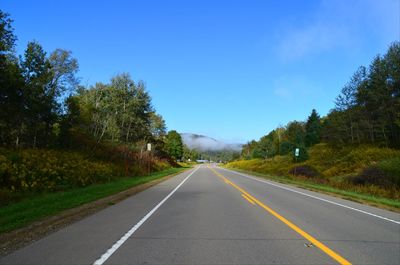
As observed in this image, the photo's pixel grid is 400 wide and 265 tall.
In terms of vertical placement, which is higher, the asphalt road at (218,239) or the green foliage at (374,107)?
the green foliage at (374,107)

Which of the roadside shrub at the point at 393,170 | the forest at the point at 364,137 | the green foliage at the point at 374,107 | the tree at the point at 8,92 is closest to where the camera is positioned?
the tree at the point at 8,92

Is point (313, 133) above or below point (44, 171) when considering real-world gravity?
above

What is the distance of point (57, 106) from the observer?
29781mm

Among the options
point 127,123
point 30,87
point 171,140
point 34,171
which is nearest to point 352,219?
point 34,171

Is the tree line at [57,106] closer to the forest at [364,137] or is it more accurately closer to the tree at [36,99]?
the tree at [36,99]

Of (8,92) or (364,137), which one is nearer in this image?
(8,92)

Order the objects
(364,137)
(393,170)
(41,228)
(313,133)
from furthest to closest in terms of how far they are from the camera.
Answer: (313,133) → (364,137) → (393,170) → (41,228)

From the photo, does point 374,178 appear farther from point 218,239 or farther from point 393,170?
point 218,239

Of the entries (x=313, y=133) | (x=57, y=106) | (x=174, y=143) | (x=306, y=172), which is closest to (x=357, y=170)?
(x=306, y=172)

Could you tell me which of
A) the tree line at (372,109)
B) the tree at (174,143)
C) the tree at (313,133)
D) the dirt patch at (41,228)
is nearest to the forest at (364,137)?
the tree line at (372,109)

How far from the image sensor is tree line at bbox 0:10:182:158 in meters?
23.8

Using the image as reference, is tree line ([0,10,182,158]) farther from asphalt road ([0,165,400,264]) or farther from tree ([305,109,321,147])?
tree ([305,109,321,147])

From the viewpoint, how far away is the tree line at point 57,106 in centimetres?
2381

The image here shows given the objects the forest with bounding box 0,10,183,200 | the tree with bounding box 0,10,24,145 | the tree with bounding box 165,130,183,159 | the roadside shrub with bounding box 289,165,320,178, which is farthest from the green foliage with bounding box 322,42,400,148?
the tree with bounding box 165,130,183,159
